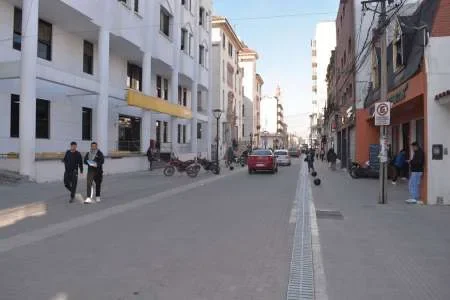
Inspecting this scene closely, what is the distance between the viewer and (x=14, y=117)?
2095cm

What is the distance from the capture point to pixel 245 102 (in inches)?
3440

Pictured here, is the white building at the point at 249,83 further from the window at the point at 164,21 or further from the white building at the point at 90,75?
the window at the point at 164,21

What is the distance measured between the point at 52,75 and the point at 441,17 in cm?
1432

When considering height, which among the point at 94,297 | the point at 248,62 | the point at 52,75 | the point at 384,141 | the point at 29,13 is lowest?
the point at 94,297

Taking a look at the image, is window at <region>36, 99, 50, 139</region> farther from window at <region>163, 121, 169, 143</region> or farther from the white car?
the white car

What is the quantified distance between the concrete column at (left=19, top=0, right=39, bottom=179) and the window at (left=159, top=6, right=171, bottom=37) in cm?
1530

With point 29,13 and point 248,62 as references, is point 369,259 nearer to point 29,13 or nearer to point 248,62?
point 29,13

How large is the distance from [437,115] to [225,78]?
49.5 meters

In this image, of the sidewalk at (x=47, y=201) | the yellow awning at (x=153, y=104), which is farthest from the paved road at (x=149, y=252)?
the yellow awning at (x=153, y=104)

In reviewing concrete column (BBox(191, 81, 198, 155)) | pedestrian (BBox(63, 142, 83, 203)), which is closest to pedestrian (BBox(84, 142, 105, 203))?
pedestrian (BBox(63, 142, 83, 203))

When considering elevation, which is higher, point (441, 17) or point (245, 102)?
point (245, 102)

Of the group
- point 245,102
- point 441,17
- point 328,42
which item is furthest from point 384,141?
point 328,42

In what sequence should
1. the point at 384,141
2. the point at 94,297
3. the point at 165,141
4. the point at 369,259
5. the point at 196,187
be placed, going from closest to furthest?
the point at 94,297, the point at 369,259, the point at 384,141, the point at 196,187, the point at 165,141

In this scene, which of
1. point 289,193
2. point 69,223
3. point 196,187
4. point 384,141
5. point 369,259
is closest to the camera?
point 369,259
